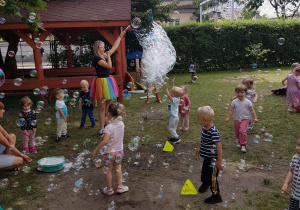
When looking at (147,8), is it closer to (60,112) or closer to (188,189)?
(60,112)

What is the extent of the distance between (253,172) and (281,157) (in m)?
0.90

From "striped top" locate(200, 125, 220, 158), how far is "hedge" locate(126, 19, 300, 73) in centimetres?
1434

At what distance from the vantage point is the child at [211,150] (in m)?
3.93

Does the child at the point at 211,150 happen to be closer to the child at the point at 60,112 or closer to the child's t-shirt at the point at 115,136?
the child's t-shirt at the point at 115,136

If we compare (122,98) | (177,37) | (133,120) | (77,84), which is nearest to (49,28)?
(77,84)

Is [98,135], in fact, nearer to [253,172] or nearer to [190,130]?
[190,130]

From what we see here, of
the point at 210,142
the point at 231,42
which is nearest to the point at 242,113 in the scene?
the point at 210,142

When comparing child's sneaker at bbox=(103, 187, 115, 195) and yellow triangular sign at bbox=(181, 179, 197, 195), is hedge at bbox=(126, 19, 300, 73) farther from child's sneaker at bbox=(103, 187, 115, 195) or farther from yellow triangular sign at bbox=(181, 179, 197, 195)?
child's sneaker at bbox=(103, 187, 115, 195)

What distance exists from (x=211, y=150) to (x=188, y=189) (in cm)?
73

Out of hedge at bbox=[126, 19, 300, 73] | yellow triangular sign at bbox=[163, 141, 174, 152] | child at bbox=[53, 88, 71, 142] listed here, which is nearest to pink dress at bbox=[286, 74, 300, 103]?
yellow triangular sign at bbox=[163, 141, 174, 152]

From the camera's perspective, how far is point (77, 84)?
985cm

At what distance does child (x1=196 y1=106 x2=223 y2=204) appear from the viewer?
3.93 m

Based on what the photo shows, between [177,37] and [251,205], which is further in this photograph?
[177,37]

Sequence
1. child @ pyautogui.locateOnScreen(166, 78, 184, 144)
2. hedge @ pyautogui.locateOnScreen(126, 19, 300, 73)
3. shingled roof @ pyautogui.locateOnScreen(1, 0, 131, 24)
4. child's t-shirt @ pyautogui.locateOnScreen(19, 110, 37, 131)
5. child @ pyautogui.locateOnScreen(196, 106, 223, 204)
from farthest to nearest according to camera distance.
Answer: hedge @ pyautogui.locateOnScreen(126, 19, 300, 73)
shingled roof @ pyautogui.locateOnScreen(1, 0, 131, 24)
child @ pyautogui.locateOnScreen(166, 78, 184, 144)
child's t-shirt @ pyautogui.locateOnScreen(19, 110, 37, 131)
child @ pyautogui.locateOnScreen(196, 106, 223, 204)
